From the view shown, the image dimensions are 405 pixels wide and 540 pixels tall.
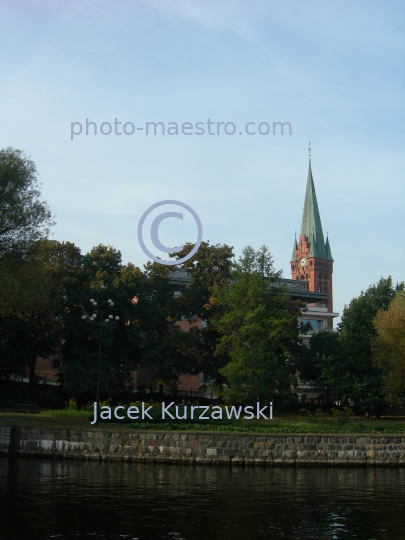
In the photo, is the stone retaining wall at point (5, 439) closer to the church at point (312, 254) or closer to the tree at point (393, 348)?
the tree at point (393, 348)

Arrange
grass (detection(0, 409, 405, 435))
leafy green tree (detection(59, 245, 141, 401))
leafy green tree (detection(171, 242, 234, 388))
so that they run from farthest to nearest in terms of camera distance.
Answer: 1. leafy green tree (detection(171, 242, 234, 388))
2. leafy green tree (detection(59, 245, 141, 401))
3. grass (detection(0, 409, 405, 435))

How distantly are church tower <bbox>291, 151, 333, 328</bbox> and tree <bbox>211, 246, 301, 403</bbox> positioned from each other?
90.1m

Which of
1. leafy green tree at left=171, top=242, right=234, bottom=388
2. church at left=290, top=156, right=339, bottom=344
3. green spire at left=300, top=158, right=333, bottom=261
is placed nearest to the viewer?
leafy green tree at left=171, top=242, right=234, bottom=388

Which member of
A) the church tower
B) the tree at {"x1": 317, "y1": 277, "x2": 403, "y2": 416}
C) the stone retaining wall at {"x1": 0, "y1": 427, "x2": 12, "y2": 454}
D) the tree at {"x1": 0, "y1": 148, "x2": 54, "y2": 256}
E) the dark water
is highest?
the church tower

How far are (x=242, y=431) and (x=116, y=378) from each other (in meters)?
21.8

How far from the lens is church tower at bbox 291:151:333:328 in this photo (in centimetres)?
13825

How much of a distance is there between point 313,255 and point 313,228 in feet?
20.4

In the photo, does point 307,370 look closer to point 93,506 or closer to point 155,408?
point 155,408

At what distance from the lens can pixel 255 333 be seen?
43.6m

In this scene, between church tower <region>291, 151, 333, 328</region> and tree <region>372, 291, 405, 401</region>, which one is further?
church tower <region>291, 151, 333, 328</region>

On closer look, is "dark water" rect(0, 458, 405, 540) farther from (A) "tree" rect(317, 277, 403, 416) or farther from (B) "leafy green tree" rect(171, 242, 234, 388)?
(B) "leafy green tree" rect(171, 242, 234, 388)

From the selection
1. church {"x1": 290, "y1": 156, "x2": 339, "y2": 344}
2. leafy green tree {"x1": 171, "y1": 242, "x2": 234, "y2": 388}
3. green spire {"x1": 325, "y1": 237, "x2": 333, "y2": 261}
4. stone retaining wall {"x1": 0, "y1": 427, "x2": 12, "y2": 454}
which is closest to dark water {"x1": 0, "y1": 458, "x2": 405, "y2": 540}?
stone retaining wall {"x1": 0, "y1": 427, "x2": 12, "y2": 454}

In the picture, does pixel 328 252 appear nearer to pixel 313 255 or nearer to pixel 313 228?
pixel 313 255

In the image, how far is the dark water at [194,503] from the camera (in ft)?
41.5
